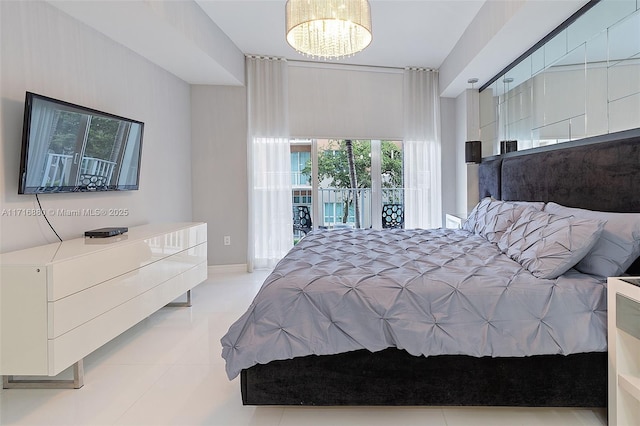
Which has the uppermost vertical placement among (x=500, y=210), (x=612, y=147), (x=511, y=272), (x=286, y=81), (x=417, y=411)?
(x=286, y=81)

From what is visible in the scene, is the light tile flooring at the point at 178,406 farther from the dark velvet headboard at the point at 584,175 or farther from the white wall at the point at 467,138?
the white wall at the point at 467,138

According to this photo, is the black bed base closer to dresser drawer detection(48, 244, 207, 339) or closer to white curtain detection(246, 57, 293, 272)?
dresser drawer detection(48, 244, 207, 339)

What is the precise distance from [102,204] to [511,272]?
10.2 ft

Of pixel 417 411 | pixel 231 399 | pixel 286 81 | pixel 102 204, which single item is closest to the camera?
pixel 417 411

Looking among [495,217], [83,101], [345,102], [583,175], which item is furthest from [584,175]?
[83,101]

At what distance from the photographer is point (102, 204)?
3.08 metres

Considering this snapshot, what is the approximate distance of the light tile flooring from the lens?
177 centimetres

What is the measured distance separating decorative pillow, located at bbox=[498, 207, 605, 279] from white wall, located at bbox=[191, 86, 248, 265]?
3.47m

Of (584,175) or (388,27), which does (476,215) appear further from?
(388,27)

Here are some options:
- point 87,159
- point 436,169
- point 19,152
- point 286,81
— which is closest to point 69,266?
point 19,152

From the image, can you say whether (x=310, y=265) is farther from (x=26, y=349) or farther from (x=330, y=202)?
(x=330, y=202)

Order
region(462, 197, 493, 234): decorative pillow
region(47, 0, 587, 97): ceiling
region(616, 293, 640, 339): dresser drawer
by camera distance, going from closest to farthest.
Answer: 1. region(616, 293, 640, 339): dresser drawer
2. region(47, 0, 587, 97): ceiling
3. region(462, 197, 493, 234): decorative pillow

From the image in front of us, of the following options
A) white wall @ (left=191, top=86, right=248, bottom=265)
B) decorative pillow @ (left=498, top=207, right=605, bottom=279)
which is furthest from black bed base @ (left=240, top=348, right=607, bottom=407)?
white wall @ (left=191, top=86, right=248, bottom=265)

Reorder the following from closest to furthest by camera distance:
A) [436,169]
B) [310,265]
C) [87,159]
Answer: [310,265] → [87,159] → [436,169]
